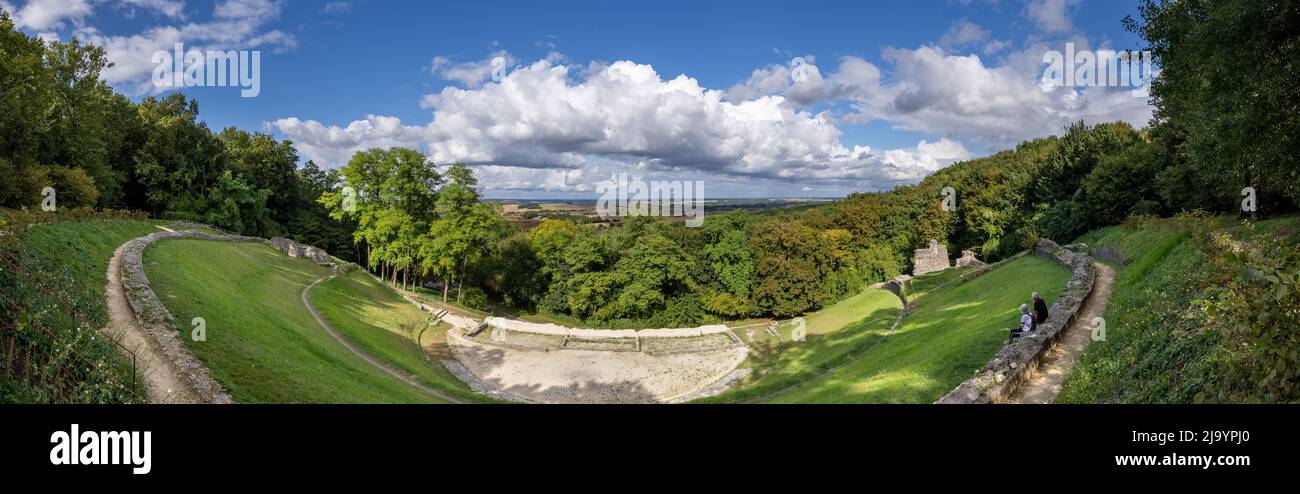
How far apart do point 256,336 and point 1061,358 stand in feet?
71.7

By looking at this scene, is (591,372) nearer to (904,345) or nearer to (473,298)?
(904,345)

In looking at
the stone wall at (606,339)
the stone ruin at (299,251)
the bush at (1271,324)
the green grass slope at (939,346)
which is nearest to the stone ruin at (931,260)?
the green grass slope at (939,346)

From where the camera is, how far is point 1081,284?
18141 mm

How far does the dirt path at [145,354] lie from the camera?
10.4 metres

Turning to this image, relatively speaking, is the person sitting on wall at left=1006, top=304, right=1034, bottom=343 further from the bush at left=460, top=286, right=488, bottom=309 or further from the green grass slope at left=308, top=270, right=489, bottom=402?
the bush at left=460, top=286, right=488, bottom=309

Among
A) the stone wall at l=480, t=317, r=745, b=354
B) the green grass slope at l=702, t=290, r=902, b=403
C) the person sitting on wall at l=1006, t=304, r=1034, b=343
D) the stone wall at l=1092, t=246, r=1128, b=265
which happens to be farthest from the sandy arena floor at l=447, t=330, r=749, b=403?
the stone wall at l=1092, t=246, r=1128, b=265

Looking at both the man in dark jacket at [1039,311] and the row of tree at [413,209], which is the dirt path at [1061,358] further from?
the row of tree at [413,209]

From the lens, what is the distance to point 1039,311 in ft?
46.0

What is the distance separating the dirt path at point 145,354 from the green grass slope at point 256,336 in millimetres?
786

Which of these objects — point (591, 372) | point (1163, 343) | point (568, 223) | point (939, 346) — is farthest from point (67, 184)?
point (1163, 343)
